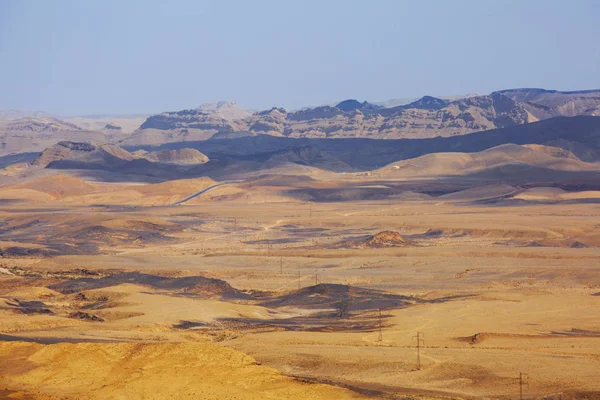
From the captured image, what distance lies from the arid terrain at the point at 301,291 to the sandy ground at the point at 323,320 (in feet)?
0.42

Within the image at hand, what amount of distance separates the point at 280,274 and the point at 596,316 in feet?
87.4

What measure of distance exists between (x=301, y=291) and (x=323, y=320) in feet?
30.7

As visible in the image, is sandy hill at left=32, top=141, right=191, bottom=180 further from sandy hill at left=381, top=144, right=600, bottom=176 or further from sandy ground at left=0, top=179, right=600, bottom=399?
sandy ground at left=0, top=179, right=600, bottom=399

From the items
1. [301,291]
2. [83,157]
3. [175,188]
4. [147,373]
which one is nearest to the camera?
[147,373]

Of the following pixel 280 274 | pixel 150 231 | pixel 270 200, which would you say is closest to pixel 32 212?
pixel 150 231

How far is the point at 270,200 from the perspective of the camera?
139 metres

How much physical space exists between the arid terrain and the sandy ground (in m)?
0.13

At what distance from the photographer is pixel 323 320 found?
4909 centimetres

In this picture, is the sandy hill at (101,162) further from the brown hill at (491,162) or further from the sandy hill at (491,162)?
the sandy hill at (491,162)

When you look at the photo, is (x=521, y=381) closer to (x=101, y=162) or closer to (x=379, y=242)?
(x=379, y=242)

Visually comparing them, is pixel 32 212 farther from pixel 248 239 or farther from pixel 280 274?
pixel 280 274

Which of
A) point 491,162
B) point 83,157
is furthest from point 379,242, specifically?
point 83,157

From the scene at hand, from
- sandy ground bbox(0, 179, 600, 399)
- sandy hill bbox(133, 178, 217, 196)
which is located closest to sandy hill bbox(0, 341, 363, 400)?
sandy ground bbox(0, 179, 600, 399)

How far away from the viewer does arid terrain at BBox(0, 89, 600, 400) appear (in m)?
33.0
